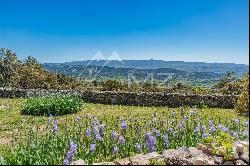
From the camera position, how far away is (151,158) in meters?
7.58

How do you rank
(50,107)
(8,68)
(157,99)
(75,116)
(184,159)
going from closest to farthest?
(184,159)
(75,116)
(50,107)
(157,99)
(8,68)

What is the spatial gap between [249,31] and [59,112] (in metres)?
15.6

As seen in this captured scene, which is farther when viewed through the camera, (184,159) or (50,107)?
(50,107)

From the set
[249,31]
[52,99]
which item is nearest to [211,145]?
[249,31]

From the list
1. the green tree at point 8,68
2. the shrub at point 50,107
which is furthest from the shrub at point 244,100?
the green tree at point 8,68

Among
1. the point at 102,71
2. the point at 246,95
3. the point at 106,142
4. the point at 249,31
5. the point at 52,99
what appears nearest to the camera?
the point at 249,31

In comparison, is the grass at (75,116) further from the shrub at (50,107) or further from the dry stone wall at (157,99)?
the dry stone wall at (157,99)

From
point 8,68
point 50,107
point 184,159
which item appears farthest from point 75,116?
point 8,68

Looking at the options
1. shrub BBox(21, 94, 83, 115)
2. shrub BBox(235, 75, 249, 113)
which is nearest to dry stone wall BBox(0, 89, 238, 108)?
shrub BBox(21, 94, 83, 115)

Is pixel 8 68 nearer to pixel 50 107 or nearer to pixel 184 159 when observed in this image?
pixel 50 107

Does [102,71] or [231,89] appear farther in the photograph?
[102,71]

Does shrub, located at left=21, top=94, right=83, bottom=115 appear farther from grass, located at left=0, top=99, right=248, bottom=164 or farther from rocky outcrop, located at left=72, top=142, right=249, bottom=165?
rocky outcrop, located at left=72, top=142, right=249, bottom=165

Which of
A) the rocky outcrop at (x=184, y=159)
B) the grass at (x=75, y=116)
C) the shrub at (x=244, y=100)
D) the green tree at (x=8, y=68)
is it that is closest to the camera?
the rocky outcrop at (x=184, y=159)

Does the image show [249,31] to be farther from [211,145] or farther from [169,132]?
[169,132]
